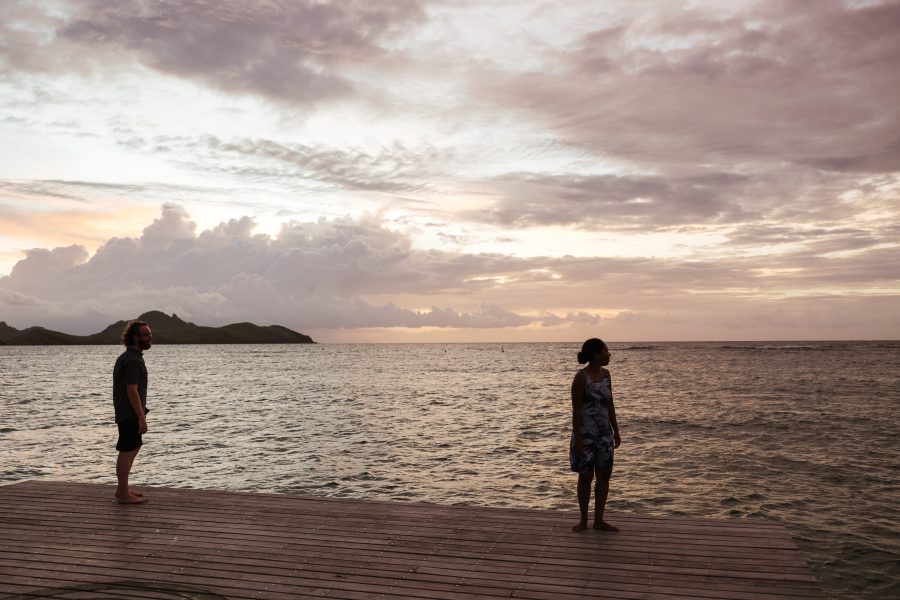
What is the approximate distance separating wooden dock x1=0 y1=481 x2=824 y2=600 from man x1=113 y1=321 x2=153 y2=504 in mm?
629

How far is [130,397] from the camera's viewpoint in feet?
33.6

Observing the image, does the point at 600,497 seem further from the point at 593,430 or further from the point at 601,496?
the point at 593,430

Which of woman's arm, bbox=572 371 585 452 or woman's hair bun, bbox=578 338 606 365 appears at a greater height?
woman's hair bun, bbox=578 338 606 365

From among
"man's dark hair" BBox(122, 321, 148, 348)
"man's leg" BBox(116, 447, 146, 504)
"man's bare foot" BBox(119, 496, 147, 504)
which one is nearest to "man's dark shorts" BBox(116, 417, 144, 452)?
"man's leg" BBox(116, 447, 146, 504)

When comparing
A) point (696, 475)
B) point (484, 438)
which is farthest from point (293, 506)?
point (484, 438)

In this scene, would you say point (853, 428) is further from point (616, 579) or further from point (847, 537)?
point (616, 579)

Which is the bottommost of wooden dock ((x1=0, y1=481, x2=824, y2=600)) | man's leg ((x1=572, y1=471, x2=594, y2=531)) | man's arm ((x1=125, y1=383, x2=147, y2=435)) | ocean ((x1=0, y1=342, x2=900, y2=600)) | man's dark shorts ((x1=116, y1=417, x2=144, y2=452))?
ocean ((x1=0, y1=342, x2=900, y2=600))

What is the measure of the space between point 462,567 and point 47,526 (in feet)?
20.5

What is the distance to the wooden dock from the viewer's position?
702cm

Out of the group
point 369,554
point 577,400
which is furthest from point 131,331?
point 577,400

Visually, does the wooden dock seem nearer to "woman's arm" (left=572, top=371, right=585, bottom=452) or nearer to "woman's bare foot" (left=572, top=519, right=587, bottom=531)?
"woman's bare foot" (left=572, top=519, right=587, bottom=531)

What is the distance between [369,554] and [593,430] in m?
3.42

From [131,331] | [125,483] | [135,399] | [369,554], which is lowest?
[369,554]

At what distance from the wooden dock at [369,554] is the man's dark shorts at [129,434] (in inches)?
37.3
